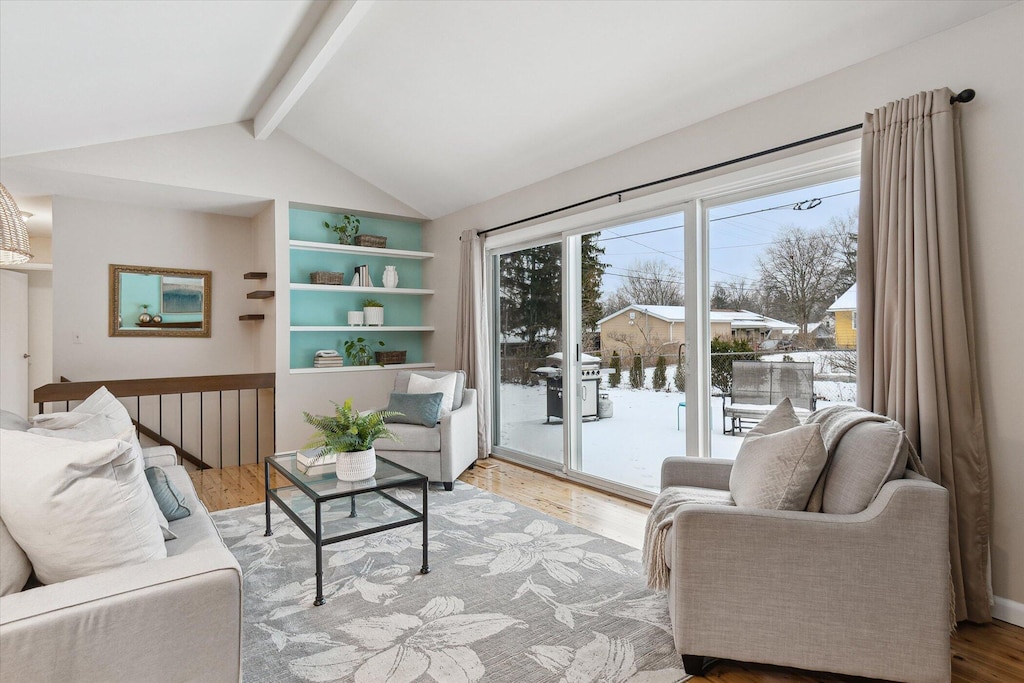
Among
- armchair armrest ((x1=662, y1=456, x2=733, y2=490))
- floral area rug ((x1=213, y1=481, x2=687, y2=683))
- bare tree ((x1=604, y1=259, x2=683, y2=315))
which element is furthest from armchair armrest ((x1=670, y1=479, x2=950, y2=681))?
bare tree ((x1=604, y1=259, x2=683, y2=315))

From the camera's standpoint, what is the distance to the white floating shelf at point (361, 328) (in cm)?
528

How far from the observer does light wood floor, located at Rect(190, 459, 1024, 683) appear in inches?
73.9

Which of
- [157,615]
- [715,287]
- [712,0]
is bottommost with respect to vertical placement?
[157,615]

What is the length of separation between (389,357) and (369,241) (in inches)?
47.5

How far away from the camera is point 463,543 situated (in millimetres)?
3020

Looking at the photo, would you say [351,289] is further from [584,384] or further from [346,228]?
[584,384]

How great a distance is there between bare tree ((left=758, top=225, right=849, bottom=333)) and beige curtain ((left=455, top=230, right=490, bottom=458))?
2.57 metres

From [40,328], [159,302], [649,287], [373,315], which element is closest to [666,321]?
[649,287]

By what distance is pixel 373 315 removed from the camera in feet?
18.8

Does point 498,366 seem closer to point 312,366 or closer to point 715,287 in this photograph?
point 312,366

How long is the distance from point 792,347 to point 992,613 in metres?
1.39

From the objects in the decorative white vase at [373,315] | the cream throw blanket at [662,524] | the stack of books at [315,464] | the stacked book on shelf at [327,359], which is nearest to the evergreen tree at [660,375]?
the cream throw blanket at [662,524]

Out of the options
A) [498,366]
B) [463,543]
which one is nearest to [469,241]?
[498,366]

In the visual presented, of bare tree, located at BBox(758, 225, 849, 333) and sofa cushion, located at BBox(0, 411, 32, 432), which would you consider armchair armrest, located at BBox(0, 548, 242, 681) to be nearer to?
sofa cushion, located at BBox(0, 411, 32, 432)
